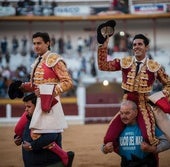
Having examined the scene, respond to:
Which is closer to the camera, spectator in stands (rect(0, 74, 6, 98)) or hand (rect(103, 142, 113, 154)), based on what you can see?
hand (rect(103, 142, 113, 154))

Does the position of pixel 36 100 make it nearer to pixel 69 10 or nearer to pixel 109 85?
pixel 109 85

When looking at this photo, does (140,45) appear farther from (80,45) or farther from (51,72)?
(80,45)

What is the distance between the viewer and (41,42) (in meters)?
2.57

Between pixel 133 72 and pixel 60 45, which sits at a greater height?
pixel 60 45

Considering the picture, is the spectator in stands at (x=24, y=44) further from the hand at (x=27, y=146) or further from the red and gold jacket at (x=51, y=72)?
the hand at (x=27, y=146)

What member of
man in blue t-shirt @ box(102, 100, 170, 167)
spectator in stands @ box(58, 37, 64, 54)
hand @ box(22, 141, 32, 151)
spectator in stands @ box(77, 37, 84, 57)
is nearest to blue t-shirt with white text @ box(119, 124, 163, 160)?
man in blue t-shirt @ box(102, 100, 170, 167)

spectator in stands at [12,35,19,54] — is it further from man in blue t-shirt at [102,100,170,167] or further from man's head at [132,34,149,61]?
man in blue t-shirt at [102,100,170,167]

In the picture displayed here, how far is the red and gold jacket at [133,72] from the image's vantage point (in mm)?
2582

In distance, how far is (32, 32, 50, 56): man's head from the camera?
256cm

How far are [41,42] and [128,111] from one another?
29.6 inches

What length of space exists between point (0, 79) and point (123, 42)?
4.59 m

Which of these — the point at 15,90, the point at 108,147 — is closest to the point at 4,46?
the point at 15,90

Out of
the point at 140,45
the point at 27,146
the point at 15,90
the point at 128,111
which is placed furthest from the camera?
the point at 15,90

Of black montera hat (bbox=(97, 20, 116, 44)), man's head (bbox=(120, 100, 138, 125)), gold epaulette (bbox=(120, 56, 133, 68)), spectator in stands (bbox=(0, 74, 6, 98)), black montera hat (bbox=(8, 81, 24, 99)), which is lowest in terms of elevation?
spectator in stands (bbox=(0, 74, 6, 98))
